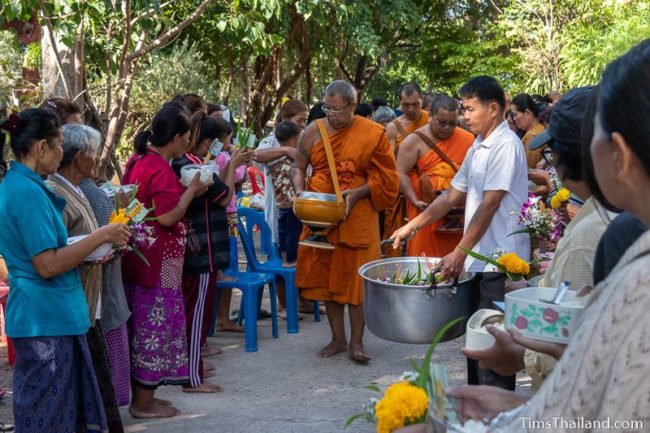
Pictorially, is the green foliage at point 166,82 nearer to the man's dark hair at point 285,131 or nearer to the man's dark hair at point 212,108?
the man's dark hair at point 212,108

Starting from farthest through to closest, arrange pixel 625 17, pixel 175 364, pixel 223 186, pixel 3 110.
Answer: pixel 625 17, pixel 3 110, pixel 223 186, pixel 175 364

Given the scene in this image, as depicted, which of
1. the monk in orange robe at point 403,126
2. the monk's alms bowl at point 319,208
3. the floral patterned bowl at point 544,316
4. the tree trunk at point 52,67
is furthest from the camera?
A: the monk in orange robe at point 403,126

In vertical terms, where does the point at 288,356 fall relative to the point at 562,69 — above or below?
below

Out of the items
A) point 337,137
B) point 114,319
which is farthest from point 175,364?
point 337,137

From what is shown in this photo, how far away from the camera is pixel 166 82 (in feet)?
98.7

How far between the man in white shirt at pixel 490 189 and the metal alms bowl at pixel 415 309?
0.62 ft

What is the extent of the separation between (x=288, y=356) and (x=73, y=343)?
2.74 m

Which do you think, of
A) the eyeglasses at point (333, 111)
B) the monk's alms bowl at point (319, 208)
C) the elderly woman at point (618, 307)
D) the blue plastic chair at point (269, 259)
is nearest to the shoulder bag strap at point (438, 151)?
the eyeglasses at point (333, 111)

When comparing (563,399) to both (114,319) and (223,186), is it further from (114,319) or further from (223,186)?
(223,186)

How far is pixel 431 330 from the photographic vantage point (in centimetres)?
428

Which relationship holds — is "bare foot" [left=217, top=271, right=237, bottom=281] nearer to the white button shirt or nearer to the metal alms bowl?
the metal alms bowl

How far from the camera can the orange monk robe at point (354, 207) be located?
6.13 meters

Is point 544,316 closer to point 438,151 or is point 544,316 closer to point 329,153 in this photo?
point 329,153

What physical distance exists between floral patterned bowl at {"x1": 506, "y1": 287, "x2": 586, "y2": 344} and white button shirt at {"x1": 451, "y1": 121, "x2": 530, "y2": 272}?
2534mm
